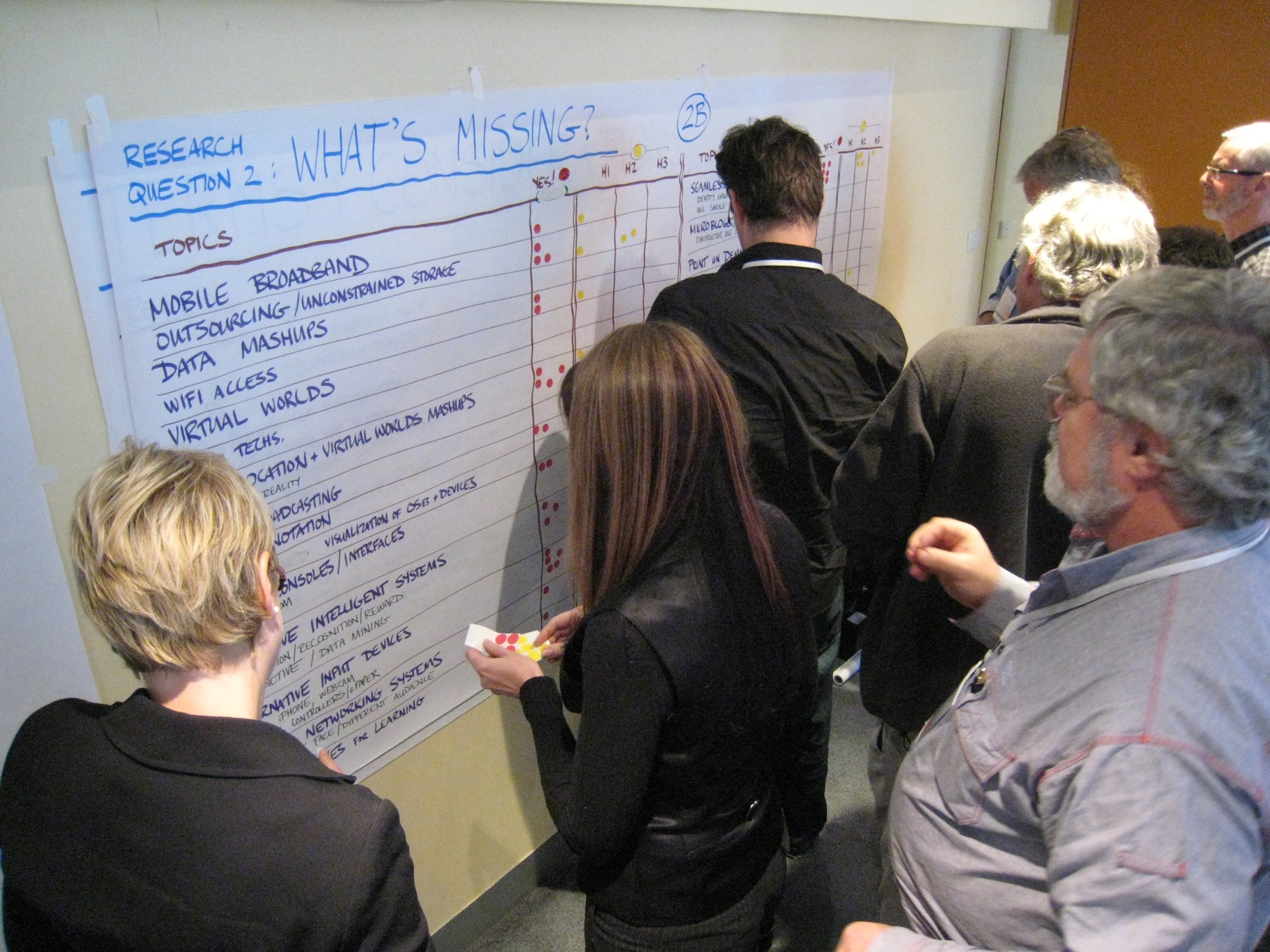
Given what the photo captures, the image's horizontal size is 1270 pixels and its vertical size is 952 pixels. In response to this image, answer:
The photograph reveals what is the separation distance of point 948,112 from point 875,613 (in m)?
2.11

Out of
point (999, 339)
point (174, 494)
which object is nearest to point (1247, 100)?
point (999, 339)

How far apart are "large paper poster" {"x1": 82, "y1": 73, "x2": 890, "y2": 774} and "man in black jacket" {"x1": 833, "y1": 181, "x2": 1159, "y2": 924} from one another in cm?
68

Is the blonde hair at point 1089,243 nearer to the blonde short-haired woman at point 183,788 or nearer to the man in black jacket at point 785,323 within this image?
the man in black jacket at point 785,323

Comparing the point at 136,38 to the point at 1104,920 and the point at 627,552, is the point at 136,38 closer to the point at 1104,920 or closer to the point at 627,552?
the point at 627,552

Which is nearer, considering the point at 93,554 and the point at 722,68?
the point at 93,554

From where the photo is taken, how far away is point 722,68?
2070 mm

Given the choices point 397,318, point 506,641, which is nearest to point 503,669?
point 506,641

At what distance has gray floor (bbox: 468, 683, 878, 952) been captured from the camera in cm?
212

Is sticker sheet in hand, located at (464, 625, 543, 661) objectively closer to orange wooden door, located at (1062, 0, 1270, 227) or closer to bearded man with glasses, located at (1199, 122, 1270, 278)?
bearded man with glasses, located at (1199, 122, 1270, 278)

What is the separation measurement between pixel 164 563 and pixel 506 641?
0.75 meters

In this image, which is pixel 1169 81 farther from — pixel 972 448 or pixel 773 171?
pixel 972 448

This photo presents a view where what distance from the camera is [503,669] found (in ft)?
4.52

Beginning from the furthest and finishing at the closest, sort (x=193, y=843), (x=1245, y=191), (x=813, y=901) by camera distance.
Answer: (x=1245, y=191) → (x=813, y=901) → (x=193, y=843)

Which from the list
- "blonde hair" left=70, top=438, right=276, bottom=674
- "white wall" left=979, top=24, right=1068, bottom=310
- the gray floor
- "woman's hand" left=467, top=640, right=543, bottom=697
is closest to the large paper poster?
"woman's hand" left=467, top=640, right=543, bottom=697
